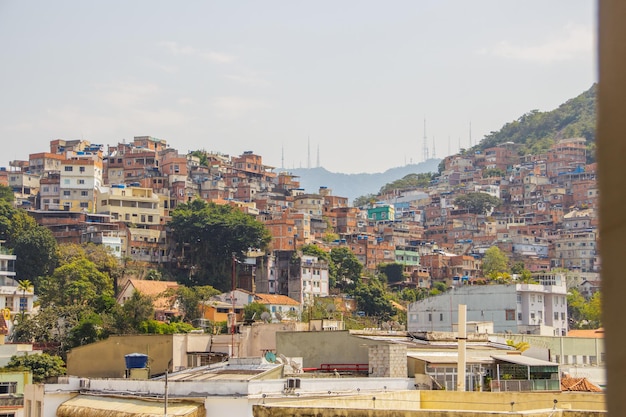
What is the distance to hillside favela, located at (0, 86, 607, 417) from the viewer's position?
17.5m

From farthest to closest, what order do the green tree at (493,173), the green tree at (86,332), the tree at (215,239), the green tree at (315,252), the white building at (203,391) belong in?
1. the green tree at (493,173)
2. the green tree at (315,252)
3. the tree at (215,239)
4. the green tree at (86,332)
5. the white building at (203,391)

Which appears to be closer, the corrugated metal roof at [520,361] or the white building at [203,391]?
the white building at [203,391]

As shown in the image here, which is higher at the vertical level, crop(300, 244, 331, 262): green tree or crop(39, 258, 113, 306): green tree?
crop(300, 244, 331, 262): green tree

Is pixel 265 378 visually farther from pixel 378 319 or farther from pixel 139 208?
pixel 139 208

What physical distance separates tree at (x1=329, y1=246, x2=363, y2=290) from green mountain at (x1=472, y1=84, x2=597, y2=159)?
68.5 m

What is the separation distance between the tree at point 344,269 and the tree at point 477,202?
40.5 metres

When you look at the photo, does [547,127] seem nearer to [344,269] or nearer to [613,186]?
[344,269]

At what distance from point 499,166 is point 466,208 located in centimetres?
2038

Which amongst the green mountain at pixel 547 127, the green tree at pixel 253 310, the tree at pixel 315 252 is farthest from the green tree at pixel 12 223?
the green mountain at pixel 547 127

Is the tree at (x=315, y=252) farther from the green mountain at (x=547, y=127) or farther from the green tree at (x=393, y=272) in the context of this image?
the green mountain at (x=547, y=127)

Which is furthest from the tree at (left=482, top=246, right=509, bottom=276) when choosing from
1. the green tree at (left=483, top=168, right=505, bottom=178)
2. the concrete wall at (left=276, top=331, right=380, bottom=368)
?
the concrete wall at (left=276, top=331, right=380, bottom=368)

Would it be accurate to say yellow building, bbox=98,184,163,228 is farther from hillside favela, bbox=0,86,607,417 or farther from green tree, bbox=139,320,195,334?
green tree, bbox=139,320,195,334

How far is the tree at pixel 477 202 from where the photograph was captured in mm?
123625

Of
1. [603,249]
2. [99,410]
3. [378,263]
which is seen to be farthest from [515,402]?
[378,263]
